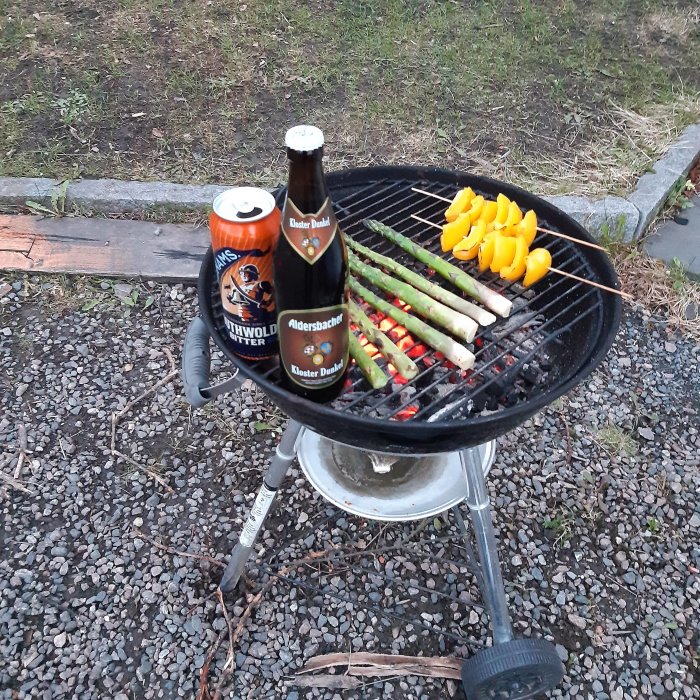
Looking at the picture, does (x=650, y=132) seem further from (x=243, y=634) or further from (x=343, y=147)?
(x=243, y=634)

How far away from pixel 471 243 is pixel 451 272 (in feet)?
0.50

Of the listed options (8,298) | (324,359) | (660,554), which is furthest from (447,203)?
(8,298)

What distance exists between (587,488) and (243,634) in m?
1.62

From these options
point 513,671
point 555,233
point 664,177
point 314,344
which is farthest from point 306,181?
point 664,177

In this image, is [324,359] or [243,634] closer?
[324,359]

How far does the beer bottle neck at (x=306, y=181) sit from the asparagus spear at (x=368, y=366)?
528 millimetres

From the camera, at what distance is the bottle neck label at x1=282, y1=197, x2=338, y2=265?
4.57ft

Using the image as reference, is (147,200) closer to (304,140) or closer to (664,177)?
(304,140)

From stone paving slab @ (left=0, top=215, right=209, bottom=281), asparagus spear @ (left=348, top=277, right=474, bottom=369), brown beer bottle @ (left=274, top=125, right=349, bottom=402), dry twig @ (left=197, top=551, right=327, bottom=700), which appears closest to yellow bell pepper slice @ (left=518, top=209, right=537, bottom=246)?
asparagus spear @ (left=348, top=277, right=474, bottom=369)

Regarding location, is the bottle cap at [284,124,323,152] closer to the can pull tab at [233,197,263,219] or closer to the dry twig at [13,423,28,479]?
the can pull tab at [233,197,263,219]

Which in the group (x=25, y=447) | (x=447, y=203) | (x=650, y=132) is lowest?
(x=25, y=447)

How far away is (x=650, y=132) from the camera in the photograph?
4.57m

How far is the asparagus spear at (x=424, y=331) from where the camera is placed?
179 cm

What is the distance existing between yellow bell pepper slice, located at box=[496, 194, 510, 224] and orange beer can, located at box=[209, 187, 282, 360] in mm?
939
